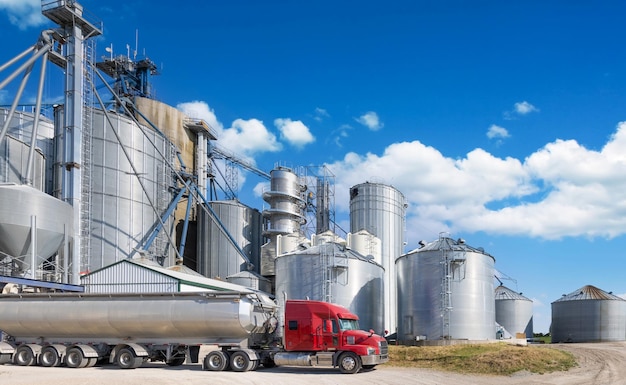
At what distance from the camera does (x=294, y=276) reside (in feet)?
152

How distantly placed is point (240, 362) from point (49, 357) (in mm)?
9040

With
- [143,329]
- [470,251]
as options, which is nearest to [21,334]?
[143,329]

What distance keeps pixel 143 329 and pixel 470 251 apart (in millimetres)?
24137

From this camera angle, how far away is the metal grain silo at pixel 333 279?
148ft

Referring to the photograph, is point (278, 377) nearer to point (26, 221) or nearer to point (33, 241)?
point (33, 241)

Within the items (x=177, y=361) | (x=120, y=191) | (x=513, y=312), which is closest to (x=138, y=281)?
(x=177, y=361)

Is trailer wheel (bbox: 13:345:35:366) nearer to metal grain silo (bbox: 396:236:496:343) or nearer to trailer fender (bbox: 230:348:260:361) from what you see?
trailer fender (bbox: 230:348:260:361)

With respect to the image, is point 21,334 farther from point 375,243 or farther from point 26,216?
point 375,243

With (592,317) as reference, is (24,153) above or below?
above

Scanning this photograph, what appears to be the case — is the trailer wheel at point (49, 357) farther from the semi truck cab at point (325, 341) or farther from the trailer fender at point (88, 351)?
the semi truck cab at point (325, 341)

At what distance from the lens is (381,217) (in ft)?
205

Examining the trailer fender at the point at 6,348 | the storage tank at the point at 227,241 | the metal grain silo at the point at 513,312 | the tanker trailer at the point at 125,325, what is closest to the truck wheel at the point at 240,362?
the tanker trailer at the point at 125,325

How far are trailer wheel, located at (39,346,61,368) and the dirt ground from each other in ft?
2.35

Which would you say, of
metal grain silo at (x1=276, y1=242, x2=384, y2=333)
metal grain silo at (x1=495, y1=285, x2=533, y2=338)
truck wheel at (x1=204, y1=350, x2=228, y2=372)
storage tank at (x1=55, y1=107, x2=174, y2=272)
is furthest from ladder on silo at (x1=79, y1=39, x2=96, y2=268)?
metal grain silo at (x1=495, y1=285, x2=533, y2=338)
